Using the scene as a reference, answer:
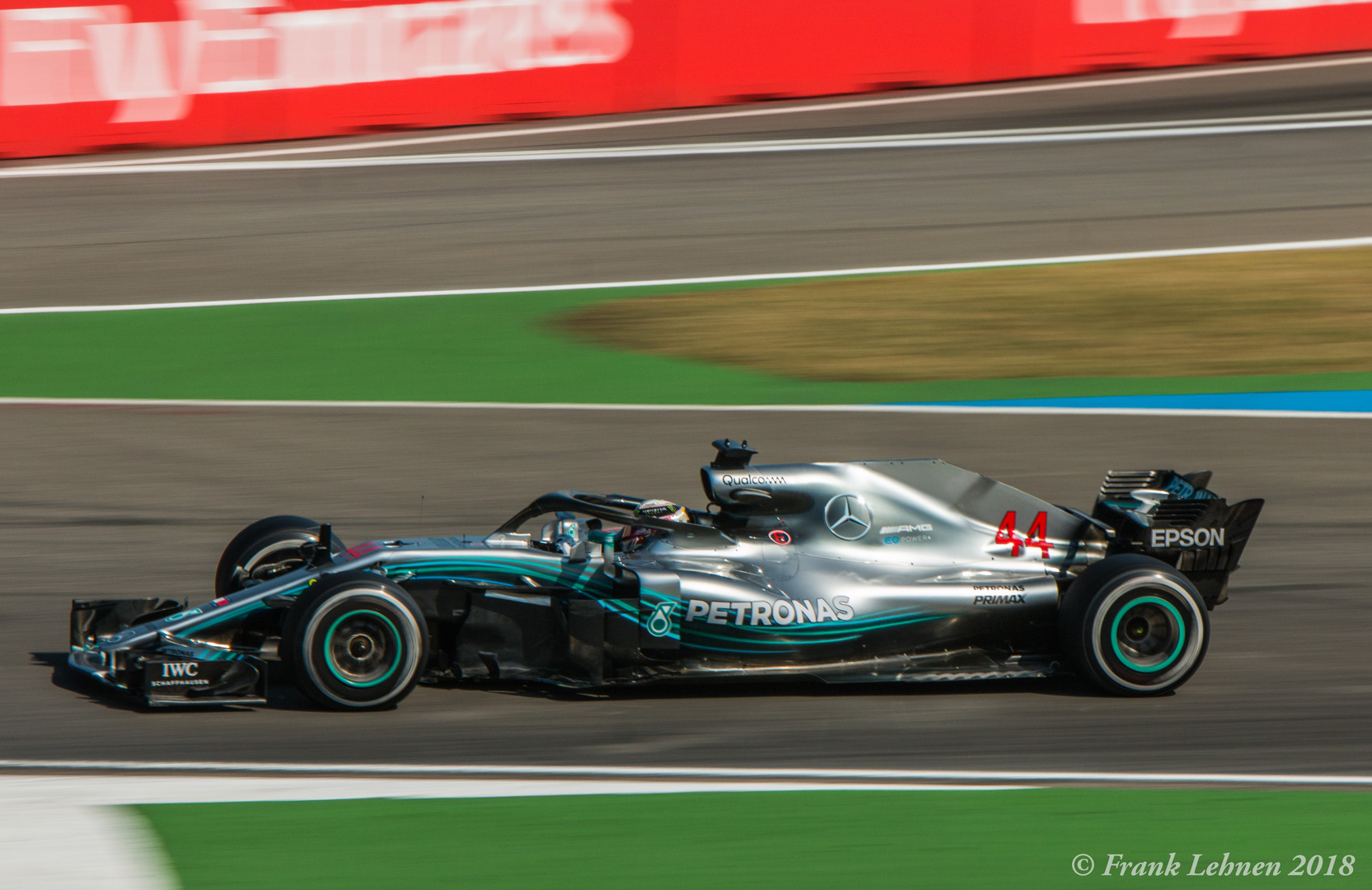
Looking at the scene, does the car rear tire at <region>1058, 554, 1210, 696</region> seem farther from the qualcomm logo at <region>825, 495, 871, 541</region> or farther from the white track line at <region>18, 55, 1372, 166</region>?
the white track line at <region>18, 55, 1372, 166</region>

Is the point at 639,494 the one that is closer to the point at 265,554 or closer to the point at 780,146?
the point at 265,554

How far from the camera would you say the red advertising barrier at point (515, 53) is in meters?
18.0

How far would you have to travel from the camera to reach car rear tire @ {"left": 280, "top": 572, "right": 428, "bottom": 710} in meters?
7.30

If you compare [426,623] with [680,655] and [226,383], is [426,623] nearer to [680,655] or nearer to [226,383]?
[680,655]

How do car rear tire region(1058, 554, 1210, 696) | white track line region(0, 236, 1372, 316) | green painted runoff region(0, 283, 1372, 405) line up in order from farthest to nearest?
white track line region(0, 236, 1372, 316) < green painted runoff region(0, 283, 1372, 405) < car rear tire region(1058, 554, 1210, 696)

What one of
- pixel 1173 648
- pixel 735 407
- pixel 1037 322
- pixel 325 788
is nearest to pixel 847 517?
pixel 1173 648

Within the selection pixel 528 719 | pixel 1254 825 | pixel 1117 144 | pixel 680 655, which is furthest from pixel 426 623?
pixel 1117 144

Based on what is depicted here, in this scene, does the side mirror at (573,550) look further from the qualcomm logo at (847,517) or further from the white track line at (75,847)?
the white track line at (75,847)

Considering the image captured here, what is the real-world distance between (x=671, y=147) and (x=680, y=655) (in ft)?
40.0

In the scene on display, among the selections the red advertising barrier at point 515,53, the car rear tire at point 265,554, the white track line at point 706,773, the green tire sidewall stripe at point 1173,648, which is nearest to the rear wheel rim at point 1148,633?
the green tire sidewall stripe at point 1173,648

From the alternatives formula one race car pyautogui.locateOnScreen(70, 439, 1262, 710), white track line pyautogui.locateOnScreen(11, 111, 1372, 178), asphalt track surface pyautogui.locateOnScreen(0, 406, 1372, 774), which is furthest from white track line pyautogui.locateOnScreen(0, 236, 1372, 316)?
formula one race car pyautogui.locateOnScreen(70, 439, 1262, 710)

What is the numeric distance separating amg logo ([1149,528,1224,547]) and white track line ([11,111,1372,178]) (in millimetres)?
11280

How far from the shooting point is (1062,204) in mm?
17562

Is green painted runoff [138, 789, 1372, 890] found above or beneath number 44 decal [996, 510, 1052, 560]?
beneath
